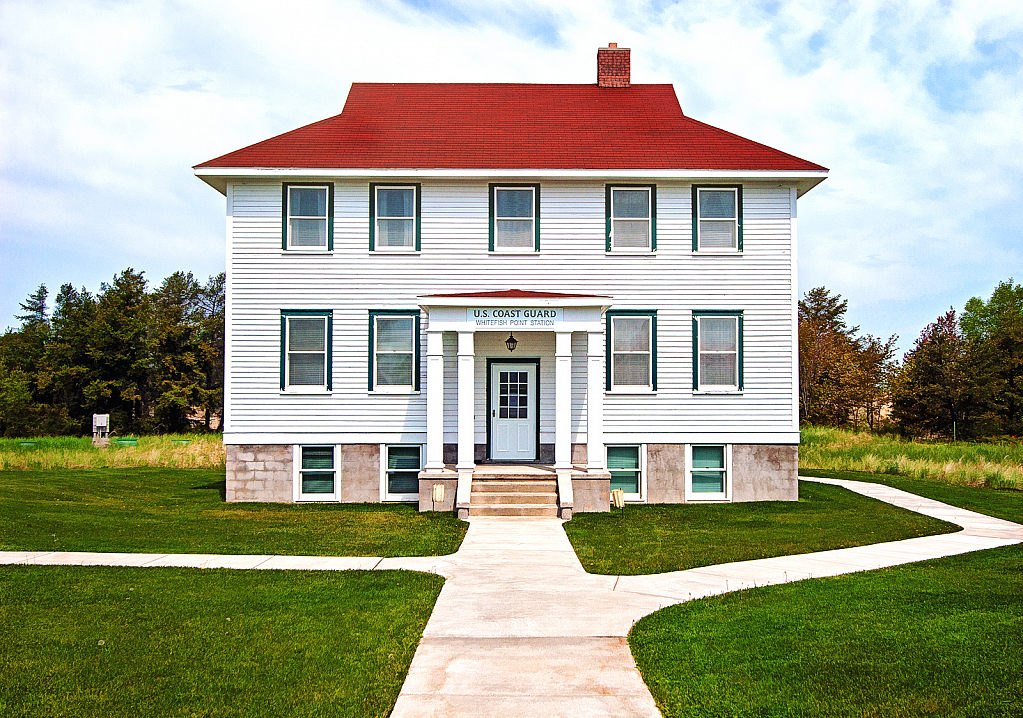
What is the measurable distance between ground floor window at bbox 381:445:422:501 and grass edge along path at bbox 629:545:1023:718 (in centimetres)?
1095

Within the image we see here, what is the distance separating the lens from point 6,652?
728cm

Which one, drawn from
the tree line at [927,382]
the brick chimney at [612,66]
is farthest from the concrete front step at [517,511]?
the tree line at [927,382]

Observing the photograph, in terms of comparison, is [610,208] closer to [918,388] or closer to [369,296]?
[369,296]

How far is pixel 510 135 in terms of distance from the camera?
20.9 m

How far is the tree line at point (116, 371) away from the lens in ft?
174

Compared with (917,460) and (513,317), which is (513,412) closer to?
(513,317)

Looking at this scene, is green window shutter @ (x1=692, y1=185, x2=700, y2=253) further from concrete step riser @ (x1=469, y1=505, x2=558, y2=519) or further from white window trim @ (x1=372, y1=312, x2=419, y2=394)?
concrete step riser @ (x1=469, y1=505, x2=558, y2=519)

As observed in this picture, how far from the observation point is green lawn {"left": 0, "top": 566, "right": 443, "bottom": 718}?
6247mm

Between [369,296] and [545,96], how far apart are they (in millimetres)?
7944

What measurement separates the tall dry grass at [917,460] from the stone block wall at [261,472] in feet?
59.7

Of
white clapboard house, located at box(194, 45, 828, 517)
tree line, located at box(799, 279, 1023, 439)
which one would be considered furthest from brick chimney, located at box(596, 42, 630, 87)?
tree line, located at box(799, 279, 1023, 439)

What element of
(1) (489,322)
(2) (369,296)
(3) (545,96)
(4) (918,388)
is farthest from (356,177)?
(4) (918,388)

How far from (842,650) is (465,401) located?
11433 millimetres

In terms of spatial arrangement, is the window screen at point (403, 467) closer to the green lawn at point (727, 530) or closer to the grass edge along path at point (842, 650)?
the green lawn at point (727, 530)
